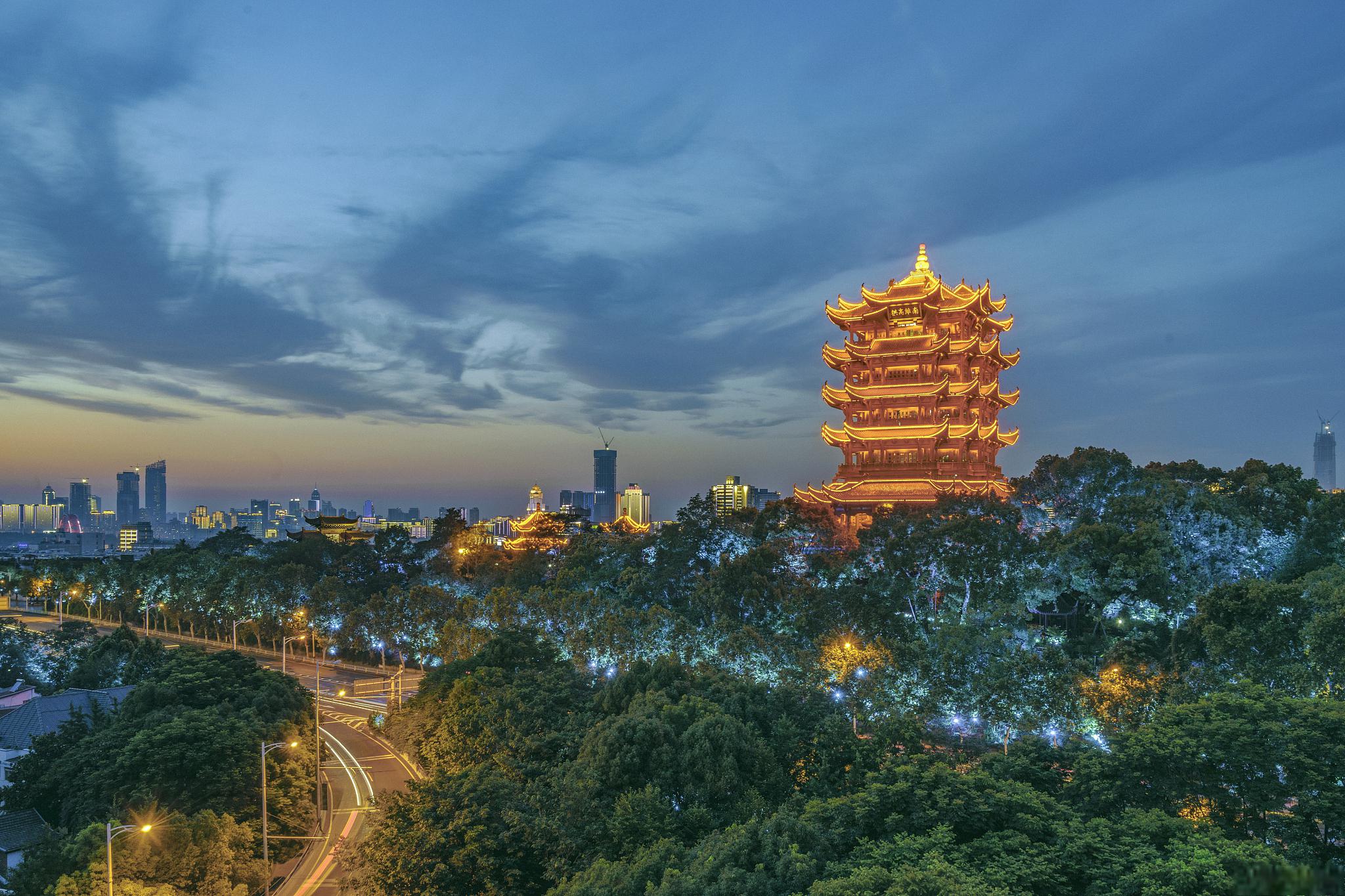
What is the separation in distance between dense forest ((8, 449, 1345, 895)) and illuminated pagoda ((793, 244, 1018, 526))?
870 cm

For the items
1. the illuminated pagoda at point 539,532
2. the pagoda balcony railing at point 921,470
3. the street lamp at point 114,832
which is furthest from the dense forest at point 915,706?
the illuminated pagoda at point 539,532

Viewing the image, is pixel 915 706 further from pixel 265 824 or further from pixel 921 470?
pixel 921 470

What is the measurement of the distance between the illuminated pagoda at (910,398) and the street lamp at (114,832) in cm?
4520

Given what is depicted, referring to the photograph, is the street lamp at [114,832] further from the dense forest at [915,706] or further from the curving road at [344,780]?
the dense forest at [915,706]

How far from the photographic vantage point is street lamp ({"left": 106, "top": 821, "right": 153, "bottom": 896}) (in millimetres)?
20297

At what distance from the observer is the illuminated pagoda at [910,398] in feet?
191

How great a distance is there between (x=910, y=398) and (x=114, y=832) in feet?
170

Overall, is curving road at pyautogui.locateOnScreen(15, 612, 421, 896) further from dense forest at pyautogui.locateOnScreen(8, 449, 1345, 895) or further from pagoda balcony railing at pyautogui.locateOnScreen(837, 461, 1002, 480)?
pagoda balcony railing at pyautogui.locateOnScreen(837, 461, 1002, 480)

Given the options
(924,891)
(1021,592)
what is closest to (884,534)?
(1021,592)

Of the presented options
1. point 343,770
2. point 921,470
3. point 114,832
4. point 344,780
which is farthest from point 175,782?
point 921,470

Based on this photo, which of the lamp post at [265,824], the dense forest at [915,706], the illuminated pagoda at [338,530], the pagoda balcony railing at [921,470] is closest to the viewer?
the dense forest at [915,706]

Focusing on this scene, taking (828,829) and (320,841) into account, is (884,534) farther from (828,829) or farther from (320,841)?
(320,841)

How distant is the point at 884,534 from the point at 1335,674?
62.5 feet

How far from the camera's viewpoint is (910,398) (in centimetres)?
6028
